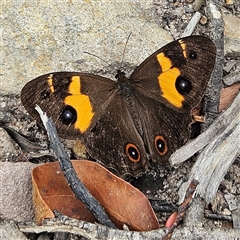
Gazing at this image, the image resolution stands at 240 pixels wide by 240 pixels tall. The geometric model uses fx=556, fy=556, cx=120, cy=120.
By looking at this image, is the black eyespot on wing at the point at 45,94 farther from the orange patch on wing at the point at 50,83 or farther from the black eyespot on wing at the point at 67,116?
the black eyespot on wing at the point at 67,116

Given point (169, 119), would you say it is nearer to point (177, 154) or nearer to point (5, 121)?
point (177, 154)

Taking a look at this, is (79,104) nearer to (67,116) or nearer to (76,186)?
(67,116)

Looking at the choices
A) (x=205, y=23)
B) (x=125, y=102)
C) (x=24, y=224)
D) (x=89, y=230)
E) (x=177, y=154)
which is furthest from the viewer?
(x=205, y=23)

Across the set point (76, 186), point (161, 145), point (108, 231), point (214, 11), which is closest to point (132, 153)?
point (161, 145)

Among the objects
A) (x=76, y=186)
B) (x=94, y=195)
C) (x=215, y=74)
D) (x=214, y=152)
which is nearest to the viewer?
(x=76, y=186)

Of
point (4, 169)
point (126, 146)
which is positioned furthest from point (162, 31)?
point (4, 169)
